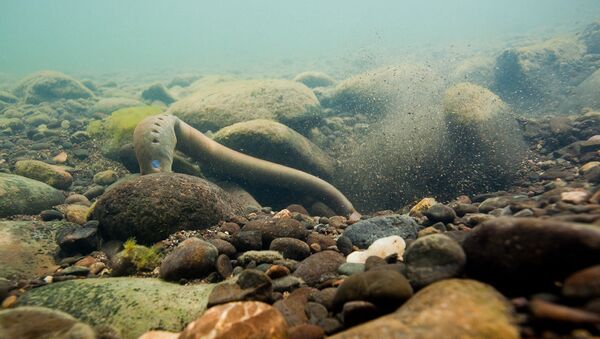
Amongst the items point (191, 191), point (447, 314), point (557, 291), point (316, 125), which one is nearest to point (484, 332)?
point (447, 314)

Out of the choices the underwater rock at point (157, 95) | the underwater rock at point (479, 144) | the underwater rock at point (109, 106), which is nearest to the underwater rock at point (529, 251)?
the underwater rock at point (479, 144)

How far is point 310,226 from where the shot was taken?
5.31 m

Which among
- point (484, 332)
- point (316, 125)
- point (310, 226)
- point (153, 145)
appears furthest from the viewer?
point (316, 125)

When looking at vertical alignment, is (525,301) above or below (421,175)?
above

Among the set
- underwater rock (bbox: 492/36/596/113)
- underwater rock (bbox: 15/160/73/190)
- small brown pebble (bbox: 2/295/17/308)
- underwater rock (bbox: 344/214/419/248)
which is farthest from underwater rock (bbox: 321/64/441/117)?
small brown pebble (bbox: 2/295/17/308)

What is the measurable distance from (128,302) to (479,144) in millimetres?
8395

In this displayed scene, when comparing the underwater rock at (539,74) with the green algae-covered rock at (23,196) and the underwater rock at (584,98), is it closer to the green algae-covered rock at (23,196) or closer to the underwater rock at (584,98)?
the underwater rock at (584,98)

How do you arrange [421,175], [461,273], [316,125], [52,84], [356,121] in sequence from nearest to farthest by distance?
[461,273] < [421,175] < [316,125] < [356,121] < [52,84]

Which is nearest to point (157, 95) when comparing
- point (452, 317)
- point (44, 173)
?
point (44, 173)

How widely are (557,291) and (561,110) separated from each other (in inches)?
605

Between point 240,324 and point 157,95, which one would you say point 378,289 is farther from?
point 157,95

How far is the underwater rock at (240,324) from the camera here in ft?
7.12

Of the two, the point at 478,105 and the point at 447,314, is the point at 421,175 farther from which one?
the point at 447,314

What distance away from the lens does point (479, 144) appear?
839 centimetres
